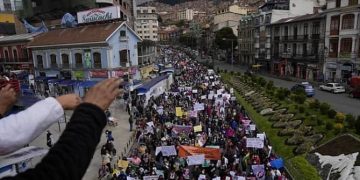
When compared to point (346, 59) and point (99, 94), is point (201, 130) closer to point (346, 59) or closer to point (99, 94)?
point (99, 94)

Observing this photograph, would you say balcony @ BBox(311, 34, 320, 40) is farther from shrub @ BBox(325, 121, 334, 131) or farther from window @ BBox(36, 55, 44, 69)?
window @ BBox(36, 55, 44, 69)

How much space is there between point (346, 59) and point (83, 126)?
52592mm

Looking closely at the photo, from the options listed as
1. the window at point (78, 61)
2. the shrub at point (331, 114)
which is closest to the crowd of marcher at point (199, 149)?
the shrub at point (331, 114)

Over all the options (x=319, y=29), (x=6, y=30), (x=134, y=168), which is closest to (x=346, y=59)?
(x=319, y=29)

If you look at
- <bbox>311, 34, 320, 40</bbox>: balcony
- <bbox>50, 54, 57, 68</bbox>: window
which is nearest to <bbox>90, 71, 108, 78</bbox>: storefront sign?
<bbox>50, 54, 57, 68</bbox>: window

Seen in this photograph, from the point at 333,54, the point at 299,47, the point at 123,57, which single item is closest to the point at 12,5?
the point at 123,57

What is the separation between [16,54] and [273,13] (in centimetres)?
4915

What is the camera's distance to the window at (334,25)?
50.1 meters

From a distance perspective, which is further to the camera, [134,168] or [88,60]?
[88,60]

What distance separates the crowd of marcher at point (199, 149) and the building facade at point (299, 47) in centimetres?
3003

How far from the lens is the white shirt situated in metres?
2.22

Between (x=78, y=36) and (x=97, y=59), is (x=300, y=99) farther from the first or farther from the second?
(x=78, y=36)

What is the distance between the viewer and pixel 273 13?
7212 centimetres

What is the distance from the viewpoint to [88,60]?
44.9 meters
